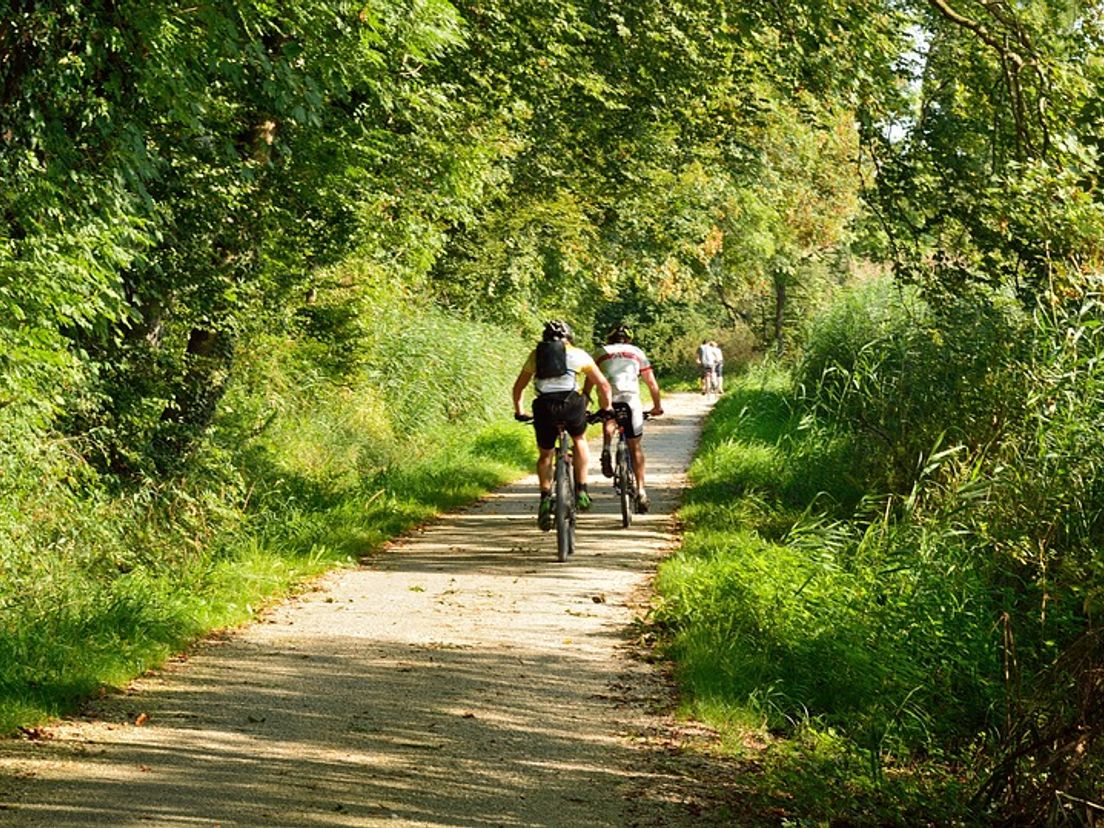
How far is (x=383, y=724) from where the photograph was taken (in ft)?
23.0

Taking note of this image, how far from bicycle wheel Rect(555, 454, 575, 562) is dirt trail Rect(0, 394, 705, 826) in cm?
86

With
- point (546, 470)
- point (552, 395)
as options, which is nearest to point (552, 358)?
point (552, 395)

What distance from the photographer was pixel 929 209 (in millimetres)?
13172

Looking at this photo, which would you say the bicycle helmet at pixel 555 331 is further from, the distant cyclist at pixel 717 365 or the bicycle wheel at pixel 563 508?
the distant cyclist at pixel 717 365

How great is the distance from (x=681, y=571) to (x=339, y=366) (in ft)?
26.8

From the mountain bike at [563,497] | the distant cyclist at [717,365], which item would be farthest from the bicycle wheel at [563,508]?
the distant cyclist at [717,365]

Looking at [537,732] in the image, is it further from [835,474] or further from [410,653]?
[835,474]

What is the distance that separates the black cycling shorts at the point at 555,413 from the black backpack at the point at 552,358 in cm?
21

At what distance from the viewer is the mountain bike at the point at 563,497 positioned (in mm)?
12406

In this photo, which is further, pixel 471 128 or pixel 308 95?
pixel 471 128

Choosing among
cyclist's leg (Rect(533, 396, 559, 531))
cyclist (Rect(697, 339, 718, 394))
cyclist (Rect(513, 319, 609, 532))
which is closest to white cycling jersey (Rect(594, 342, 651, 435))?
cyclist (Rect(513, 319, 609, 532))

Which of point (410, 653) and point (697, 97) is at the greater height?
point (697, 97)

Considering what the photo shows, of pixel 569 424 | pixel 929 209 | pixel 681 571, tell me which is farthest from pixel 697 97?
pixel 681 571

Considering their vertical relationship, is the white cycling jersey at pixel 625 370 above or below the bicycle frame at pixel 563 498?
above
